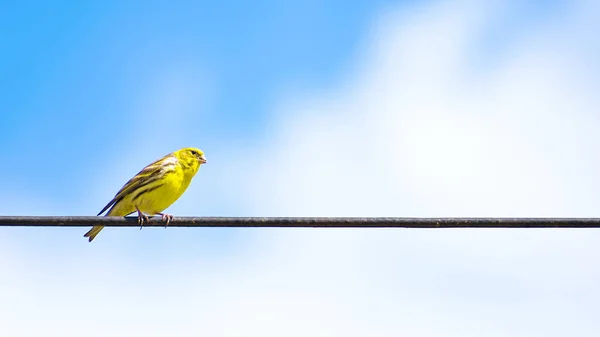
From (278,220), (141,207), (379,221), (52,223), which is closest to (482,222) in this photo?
(379,221)

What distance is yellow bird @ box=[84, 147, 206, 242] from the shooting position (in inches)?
449

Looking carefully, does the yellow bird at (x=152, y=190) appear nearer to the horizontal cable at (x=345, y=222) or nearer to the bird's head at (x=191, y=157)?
the bird's head at (x=191, y=157)

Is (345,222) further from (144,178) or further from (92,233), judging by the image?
(92,233)

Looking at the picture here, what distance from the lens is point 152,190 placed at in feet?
37.5

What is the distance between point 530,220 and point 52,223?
384cm

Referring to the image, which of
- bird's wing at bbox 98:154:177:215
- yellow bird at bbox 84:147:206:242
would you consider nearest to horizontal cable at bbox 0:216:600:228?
yellow bird at bbox 84:147:206:242

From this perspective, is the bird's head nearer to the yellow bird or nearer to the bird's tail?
the yellow bird

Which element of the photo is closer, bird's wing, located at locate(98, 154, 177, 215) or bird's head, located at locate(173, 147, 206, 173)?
bird's wing, located at locate(98, 154, 177, 215)

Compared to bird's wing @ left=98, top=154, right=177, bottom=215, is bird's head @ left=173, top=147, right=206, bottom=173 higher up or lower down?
higher up

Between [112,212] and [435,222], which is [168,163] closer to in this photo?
[112,212]

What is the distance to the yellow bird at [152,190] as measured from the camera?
11.4 meters

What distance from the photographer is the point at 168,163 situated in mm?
11898

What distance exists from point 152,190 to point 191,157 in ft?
4.41

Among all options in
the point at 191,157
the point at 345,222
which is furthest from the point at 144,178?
the point at 345,222
